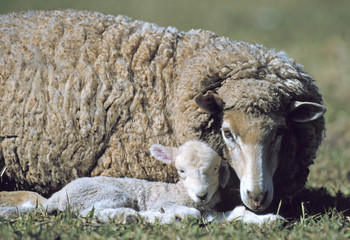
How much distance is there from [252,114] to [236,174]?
1.86ft

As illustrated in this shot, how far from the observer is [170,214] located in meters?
3.98

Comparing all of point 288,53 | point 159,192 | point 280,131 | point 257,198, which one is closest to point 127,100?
point 159,192

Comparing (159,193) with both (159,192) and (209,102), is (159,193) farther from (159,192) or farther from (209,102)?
(209,102)

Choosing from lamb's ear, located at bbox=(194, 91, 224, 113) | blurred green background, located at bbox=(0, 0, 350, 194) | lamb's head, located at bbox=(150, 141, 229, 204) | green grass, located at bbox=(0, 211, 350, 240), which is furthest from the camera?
blurred green background, located at bbox=(0, 0, 350, 194)

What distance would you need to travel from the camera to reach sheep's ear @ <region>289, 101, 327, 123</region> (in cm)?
444

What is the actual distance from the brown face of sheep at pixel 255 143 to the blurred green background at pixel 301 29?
5.14 feet

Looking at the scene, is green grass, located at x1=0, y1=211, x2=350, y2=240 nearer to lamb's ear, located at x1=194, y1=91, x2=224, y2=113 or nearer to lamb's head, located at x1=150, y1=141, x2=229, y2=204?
lamb's head, located at x1=150, y1=141, x2=229, y2=204

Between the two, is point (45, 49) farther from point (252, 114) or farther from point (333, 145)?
point (333, 145)

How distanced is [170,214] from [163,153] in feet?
2.04

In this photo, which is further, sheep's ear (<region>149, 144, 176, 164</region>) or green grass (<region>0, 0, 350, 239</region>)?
sheep's ear (<region>149, 144, 176, 164</region>)

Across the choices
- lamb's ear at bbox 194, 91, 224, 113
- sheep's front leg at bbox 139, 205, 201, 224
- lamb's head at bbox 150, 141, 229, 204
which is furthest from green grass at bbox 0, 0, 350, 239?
lamb's ear at bbox 194, 91, 224, 113

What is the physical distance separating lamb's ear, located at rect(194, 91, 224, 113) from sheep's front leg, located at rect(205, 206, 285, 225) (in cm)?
81

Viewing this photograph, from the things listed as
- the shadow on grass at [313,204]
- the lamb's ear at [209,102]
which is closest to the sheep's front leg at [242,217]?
the shadow on grass at [313,204]

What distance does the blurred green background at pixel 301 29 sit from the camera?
7371 millimetres
